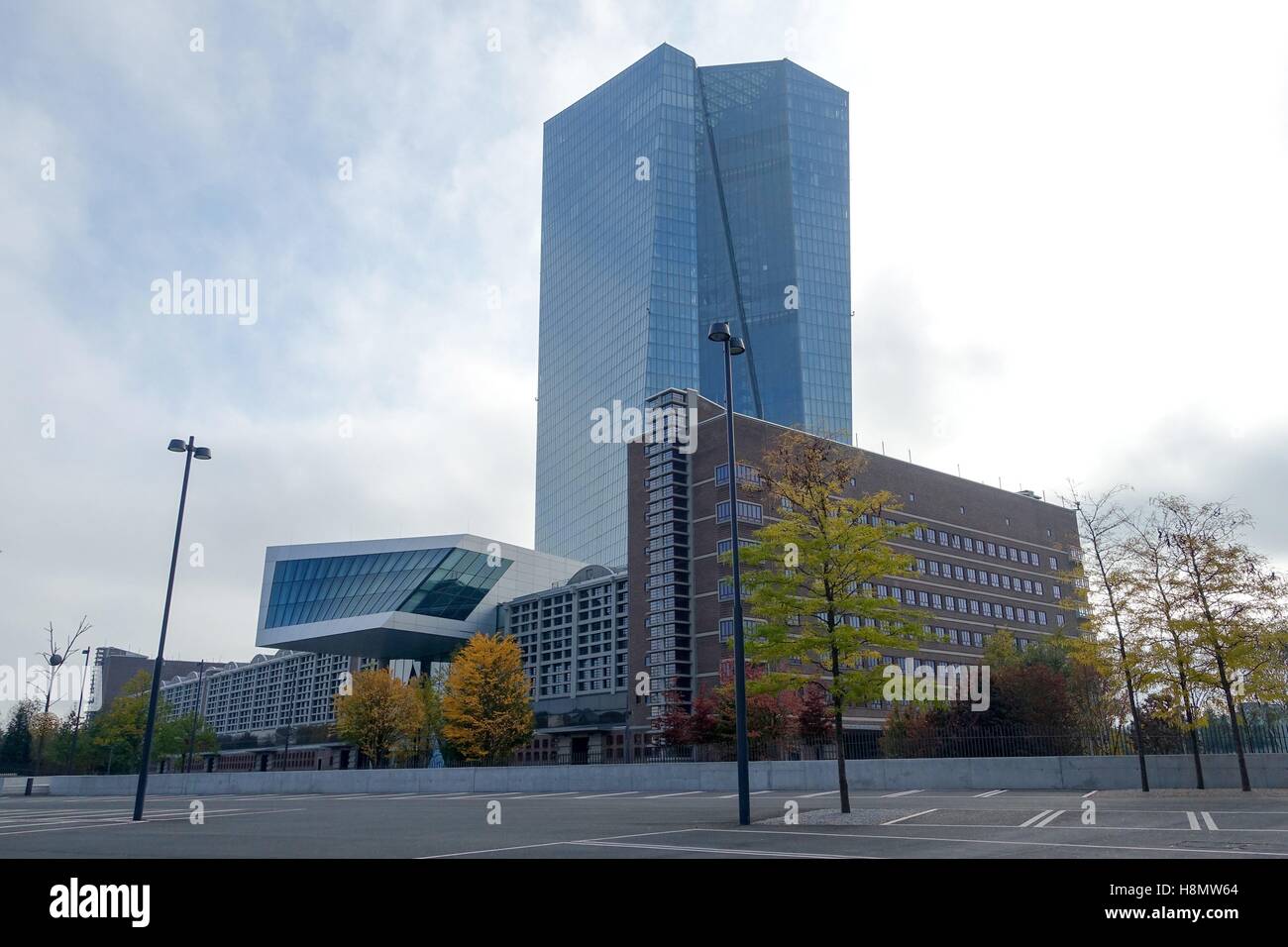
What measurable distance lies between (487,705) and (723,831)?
43997 mm

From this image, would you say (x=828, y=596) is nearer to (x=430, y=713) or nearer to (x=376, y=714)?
(x=376, y=714)

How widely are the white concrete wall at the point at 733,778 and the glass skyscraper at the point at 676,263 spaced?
307 ft

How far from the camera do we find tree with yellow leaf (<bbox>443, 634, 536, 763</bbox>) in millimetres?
56250

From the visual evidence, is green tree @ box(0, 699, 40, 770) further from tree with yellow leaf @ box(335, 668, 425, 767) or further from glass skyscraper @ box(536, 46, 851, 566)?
glass skyscraper @ box(536, 46, 851, 566)

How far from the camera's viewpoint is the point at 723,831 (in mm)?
15805

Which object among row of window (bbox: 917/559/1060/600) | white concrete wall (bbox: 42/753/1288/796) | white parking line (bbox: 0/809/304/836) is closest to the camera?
white parking line (bbox: 0/809/304/836)

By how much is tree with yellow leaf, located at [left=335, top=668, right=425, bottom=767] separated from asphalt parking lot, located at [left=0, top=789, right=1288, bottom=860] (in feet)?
126

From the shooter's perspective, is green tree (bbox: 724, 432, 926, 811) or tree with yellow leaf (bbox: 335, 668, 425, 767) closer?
green tree (bbox: 724, 432, 926, 811)

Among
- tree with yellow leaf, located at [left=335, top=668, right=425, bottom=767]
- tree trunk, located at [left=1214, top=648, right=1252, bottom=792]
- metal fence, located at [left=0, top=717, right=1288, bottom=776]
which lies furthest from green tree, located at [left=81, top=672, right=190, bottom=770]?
tree trunk, located at [left=1214, top=648, right=1252, bottom=792]

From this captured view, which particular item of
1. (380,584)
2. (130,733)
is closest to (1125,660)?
(380,584)

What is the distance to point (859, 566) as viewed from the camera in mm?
19922

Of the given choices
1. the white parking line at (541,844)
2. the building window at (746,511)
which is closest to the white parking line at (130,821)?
the white parking line at (541,844)

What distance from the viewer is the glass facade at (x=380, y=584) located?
268 ft
